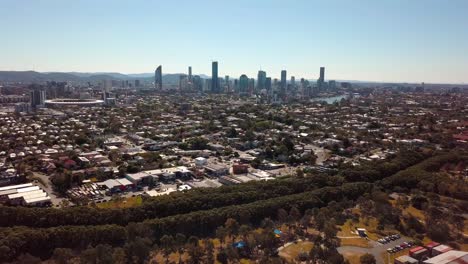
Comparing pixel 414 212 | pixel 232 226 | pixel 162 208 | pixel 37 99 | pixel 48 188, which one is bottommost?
pixel 414 212

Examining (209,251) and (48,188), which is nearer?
(209,251)

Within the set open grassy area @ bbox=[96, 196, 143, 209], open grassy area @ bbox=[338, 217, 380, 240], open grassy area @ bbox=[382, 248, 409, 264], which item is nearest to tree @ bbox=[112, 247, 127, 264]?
open grassy area @ bbox=[96, 196, 143, 209]

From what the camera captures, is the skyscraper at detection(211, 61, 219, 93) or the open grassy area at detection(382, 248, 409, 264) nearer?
the open grassy area at detection(382, 248, 409, 264)

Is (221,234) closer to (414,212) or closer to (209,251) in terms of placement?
(209,251)

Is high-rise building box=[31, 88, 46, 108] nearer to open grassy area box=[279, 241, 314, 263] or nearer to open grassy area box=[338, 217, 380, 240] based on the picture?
open grassy area box=[279, 241, 314, 263]

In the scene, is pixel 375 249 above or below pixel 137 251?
below

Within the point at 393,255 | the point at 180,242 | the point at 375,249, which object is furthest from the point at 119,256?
the point at 393,255
